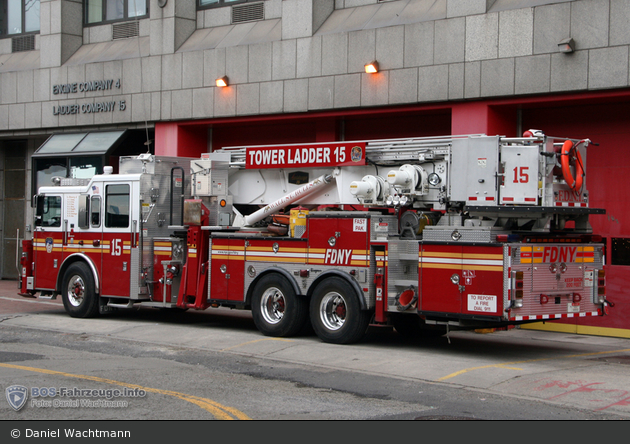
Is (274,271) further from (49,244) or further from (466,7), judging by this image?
(466,7)

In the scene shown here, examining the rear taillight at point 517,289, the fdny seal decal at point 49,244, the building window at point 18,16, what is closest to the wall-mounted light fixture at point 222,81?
the fdny seal decal at point 49,244

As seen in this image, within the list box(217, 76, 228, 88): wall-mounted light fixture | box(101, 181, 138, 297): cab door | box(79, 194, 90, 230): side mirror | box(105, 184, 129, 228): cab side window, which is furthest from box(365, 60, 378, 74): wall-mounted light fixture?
box(79, 194, 90, 230): side mirror

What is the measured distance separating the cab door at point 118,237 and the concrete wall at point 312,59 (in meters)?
4.84

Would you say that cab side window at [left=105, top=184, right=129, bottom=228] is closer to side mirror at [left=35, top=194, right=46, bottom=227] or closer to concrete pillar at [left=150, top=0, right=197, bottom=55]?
side mirror at [left=35, top=194, right=46, bottom=227]

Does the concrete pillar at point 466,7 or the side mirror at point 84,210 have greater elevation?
the concrete pillar at point 466,7

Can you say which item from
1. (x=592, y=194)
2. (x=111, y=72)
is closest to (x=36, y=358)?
(x=592, y=194)

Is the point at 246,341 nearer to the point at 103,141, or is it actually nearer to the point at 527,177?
the point at 527,177

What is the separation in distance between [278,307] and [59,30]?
45.1 feet

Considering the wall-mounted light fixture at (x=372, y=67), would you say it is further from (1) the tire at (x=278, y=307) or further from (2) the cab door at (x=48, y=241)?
(2) the cab door at (x=48, y=241)

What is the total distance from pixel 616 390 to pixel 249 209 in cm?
768

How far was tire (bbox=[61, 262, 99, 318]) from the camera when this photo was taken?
1536 cm

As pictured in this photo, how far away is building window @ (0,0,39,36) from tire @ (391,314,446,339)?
1695 centimetres

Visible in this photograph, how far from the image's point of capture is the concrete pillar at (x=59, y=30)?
2288cm

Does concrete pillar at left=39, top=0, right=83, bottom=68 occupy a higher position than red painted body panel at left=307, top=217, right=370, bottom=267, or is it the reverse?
concrete pillar at left=39, top=0, right=83, bottom=68
